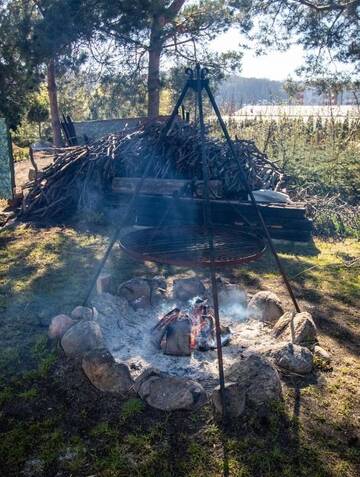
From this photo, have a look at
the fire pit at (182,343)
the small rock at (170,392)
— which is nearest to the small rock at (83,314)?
the fire pit at (182,343)

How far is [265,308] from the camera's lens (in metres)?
3.73

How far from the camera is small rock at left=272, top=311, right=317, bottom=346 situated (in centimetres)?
327

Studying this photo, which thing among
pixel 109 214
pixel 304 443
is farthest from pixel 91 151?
pixel 304 443

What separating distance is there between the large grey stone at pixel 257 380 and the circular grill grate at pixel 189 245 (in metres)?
0.71

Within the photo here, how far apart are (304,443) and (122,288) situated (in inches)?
84.9

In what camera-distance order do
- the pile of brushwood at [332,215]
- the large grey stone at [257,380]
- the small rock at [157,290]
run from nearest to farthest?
the large grey stone at [257,380]
the small rock at [157,290]
the pile of brushwood at [332,215]

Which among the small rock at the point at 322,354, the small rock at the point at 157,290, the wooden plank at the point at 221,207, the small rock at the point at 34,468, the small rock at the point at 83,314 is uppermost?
the wooden plank at the point at 221,207

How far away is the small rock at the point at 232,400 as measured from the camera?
8.21 ft

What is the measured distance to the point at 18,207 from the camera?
7.85m

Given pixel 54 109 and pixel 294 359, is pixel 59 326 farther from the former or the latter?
pixel 54 109

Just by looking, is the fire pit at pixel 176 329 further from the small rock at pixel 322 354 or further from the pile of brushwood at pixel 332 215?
the pile of brushwood at pixel 332 215

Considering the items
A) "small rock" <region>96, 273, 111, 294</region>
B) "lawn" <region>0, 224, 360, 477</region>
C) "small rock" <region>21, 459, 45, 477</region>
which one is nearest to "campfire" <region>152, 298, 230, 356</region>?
"lawn" <region>0, 224, 360, 477</region>

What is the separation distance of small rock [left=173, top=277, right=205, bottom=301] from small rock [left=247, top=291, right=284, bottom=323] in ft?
1.76

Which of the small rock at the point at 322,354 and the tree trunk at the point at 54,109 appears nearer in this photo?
the small rock at the point at 322,354
